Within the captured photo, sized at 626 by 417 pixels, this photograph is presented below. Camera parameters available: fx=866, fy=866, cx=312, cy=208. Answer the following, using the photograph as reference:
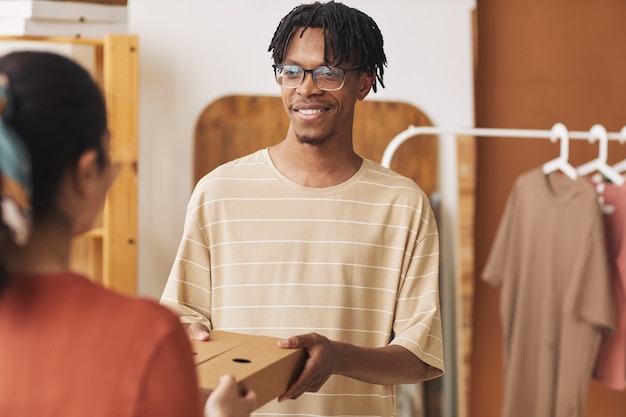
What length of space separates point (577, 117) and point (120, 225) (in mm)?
1571

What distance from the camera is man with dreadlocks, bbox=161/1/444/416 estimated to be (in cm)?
137

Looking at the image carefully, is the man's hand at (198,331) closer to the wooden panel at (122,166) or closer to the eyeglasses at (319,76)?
the eyeglasses at (319,76)

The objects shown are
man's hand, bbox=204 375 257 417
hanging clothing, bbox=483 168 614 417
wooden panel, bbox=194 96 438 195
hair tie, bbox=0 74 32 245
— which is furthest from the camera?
wooden panel, bbox=194 96 438 195

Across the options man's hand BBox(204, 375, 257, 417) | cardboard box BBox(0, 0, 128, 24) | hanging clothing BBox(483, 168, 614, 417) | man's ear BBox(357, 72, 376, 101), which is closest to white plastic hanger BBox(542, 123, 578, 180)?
hanging clothing BBox(483, 168, 614, 417)

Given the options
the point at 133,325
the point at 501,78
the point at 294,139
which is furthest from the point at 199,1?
A: the point at 133,325

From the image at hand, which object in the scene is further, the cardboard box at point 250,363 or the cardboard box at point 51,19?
the cardboard box at point 51,19

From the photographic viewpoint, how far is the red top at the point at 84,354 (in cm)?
75

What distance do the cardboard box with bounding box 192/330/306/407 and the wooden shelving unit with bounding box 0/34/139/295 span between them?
1377mm

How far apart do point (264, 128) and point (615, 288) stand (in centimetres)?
119

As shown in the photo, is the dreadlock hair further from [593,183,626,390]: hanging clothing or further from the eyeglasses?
[593,183,626,390]: hanging clothing

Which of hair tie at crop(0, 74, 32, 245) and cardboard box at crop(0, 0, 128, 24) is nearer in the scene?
hair tie at crop(0, 74, 32, 245)

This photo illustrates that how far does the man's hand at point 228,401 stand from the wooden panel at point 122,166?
5.31 feet

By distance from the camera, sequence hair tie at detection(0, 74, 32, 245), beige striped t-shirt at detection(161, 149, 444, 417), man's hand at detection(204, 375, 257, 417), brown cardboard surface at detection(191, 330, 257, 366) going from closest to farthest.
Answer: hair tie at detection(0, 74, 32, 245) < man's hand at detection(204, 375, 257, 417) < brown cardboard surface at detection(191, 330, 257, 366) < beige striped t-shirt at detection(161, 149, 444, 417)

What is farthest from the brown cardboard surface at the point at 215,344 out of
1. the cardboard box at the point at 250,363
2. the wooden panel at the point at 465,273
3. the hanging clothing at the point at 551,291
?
the wooden panel at the point at 465,273
